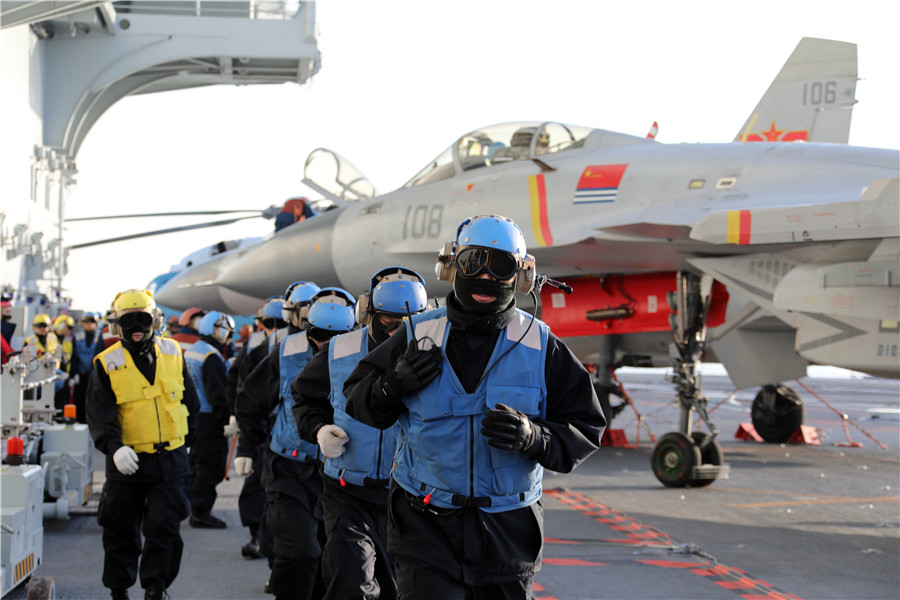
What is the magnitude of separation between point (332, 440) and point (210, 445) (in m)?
4.70

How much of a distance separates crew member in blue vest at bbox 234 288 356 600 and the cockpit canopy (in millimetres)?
5999

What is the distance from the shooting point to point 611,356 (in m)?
12.8

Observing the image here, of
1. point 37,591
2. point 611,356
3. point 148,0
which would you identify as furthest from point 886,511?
point 148,0

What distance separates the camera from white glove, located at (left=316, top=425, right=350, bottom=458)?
4.00 metres

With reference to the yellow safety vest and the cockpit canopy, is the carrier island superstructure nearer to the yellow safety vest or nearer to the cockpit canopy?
the cockpit canopy

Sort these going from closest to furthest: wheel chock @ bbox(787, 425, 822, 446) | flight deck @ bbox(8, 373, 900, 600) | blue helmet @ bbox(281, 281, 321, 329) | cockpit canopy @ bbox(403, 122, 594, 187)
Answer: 1. flight deck @ bbox(8, 373, 900, 600)
2. blue helmet @ bbox(281, 281, 321, 329)
3. cockpit canopy @ bbox(403, 122, 594, 187)
4. wheel chock @ bbox(787, 425, 822, 446)

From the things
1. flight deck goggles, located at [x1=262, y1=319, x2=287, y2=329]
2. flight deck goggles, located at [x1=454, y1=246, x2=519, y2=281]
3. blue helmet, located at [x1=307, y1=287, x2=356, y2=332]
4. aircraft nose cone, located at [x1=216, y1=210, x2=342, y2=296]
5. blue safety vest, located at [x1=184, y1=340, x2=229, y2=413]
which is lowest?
blue safety vest, located at [x1=184, y1=340, x2=229, y2=413]

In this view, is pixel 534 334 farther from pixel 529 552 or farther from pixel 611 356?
pixel 611 356

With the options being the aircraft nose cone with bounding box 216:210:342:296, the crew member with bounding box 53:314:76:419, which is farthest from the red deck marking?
the crew member with bounding box 53:314:76:419

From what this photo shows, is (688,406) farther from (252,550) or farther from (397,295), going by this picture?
(397,295)

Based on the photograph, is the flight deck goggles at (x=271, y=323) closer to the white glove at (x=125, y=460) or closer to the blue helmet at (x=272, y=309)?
the blue helmet at (x=272, y=309)

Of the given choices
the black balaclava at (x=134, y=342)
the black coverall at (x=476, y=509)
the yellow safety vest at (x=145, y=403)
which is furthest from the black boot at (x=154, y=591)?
the black coverall at (x=476, y=509)

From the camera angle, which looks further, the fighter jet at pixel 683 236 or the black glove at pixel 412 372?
the fighter jet at pixel 683 236

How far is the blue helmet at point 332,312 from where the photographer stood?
17.2ft
